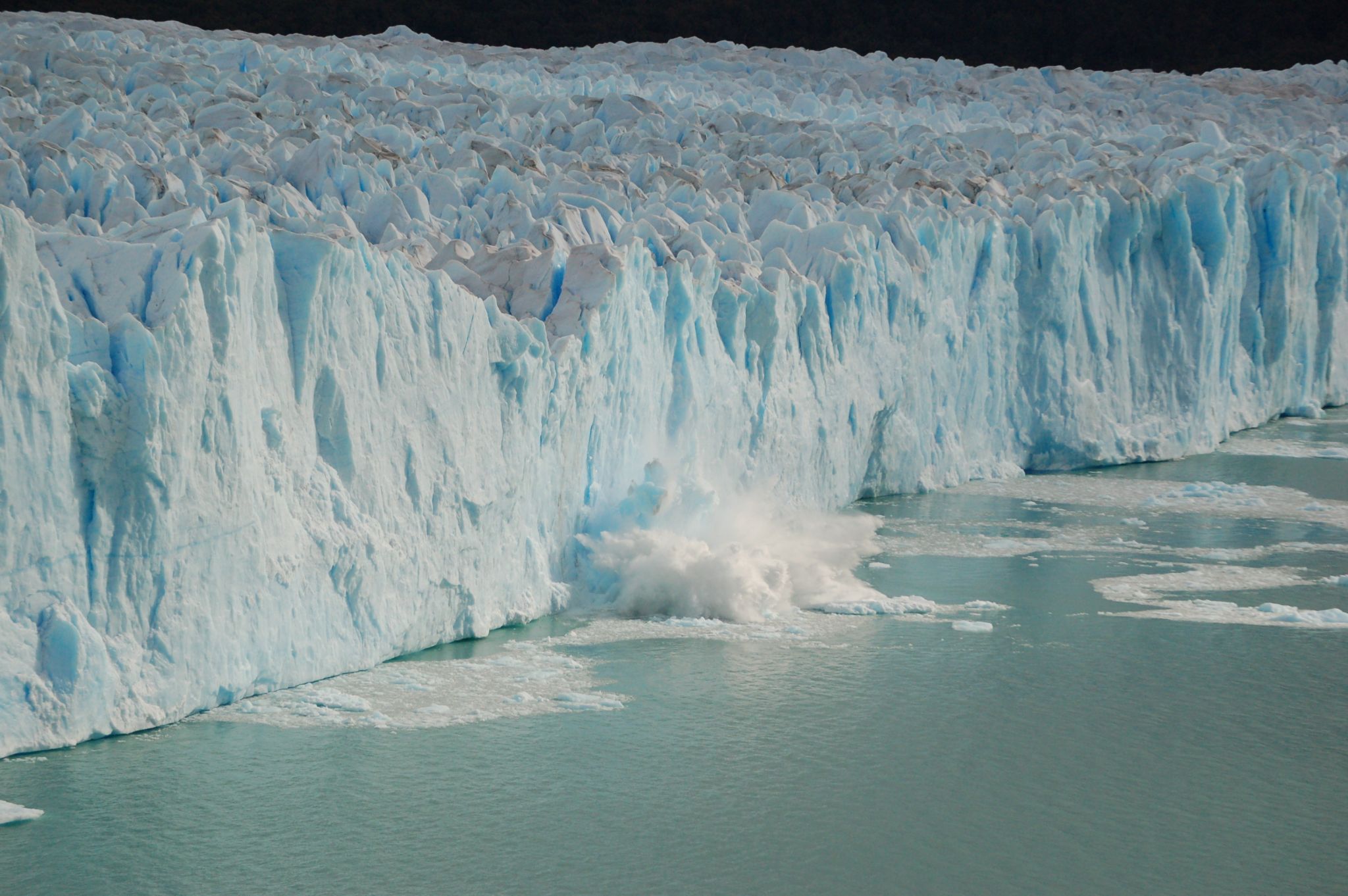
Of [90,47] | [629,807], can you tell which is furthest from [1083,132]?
[629,807]

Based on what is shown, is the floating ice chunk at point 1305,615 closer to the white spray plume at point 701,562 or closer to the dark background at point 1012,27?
the white spray plume at point 701,562

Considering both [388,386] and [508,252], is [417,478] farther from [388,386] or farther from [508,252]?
[508,252]

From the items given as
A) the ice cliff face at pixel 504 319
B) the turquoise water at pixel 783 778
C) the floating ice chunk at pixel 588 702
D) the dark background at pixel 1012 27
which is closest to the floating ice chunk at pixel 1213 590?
the turquoise water at pixel 783 778

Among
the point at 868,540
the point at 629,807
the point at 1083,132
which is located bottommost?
the point at 629,807

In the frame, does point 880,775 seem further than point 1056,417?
No

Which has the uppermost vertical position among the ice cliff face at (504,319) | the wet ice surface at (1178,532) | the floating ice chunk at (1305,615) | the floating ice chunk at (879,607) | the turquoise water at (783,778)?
the ice cliff face at (504,319)

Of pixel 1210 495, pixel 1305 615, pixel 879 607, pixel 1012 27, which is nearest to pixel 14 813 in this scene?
pixel 879 607

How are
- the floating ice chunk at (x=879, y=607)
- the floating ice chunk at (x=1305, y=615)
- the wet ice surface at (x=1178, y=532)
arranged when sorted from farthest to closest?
the wet ice surface at (x=1178, y=532) → the floating ice chunk at (x=1305, y=615) → the floating ice chunk at (x=879, y=607)
